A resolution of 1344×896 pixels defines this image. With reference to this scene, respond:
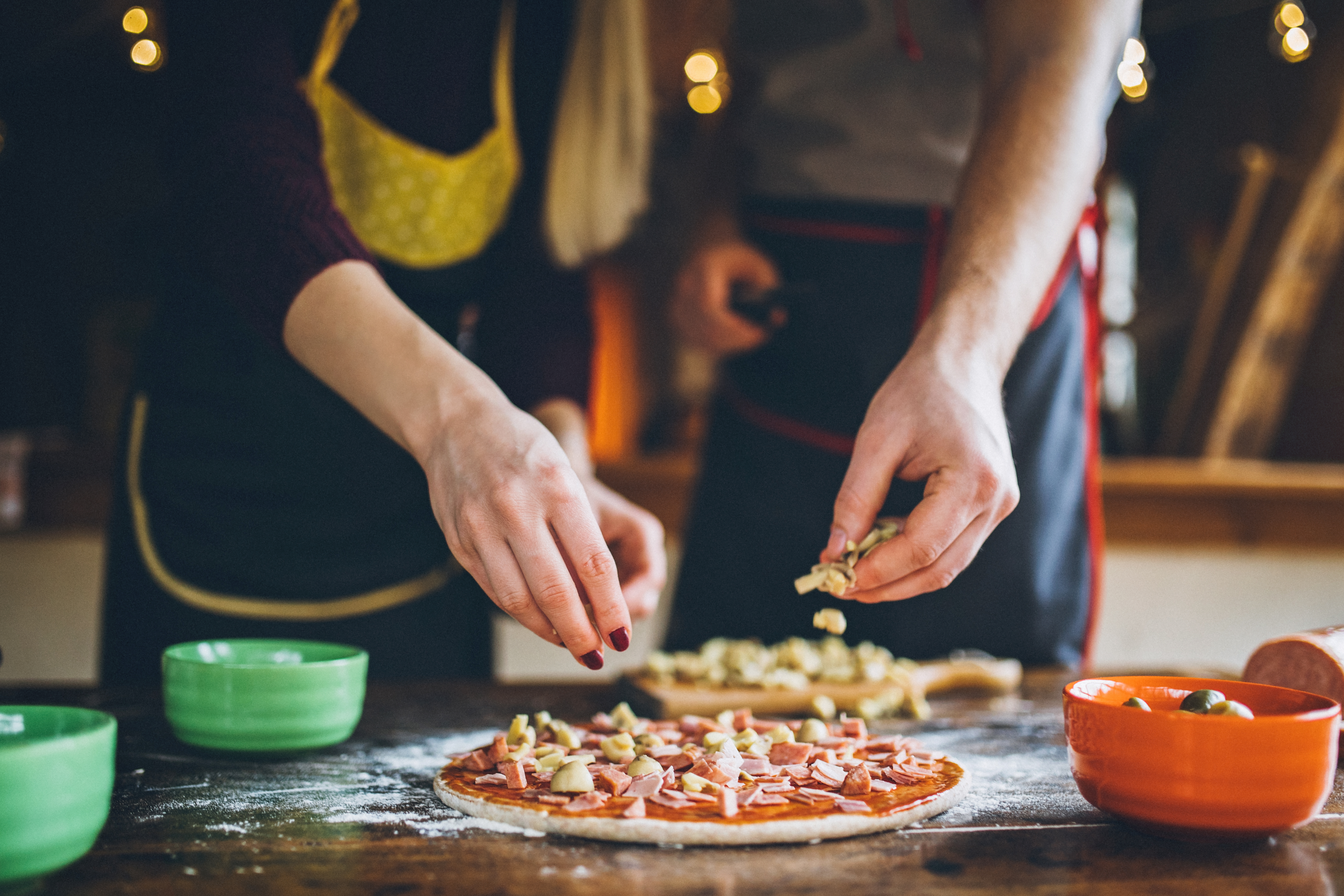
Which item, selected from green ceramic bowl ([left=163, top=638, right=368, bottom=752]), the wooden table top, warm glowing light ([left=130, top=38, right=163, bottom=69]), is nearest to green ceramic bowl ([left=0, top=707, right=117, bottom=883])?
the wooden table top

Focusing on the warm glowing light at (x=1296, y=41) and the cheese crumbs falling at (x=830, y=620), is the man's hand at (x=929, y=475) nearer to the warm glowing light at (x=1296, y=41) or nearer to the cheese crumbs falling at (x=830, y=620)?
the cheese crumbs falling at (x=830, y=620)

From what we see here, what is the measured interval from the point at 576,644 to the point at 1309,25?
128 inches

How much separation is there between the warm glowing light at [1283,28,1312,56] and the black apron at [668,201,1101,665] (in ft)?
6.14

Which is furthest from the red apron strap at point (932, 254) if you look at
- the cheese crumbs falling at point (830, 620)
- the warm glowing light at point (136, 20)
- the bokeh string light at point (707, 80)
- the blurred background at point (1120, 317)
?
the warm glowing light at point (136, 20)

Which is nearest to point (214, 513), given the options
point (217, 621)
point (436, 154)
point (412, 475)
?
point (217, 621)

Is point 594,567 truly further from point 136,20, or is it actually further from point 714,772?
point 136,20

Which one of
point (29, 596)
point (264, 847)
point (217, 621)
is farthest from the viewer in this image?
point (29, 596)

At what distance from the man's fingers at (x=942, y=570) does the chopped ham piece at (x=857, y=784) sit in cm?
14

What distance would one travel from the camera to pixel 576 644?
29.0 inches

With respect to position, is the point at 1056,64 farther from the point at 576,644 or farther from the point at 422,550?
the point at 422,550

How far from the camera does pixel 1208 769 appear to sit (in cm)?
62

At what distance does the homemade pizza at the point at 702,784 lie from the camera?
66cm

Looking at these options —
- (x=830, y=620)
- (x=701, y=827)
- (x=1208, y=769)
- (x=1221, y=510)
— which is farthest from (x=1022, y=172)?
(x=1221, y=510)

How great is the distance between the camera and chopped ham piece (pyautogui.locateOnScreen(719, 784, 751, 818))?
26.3 inches
